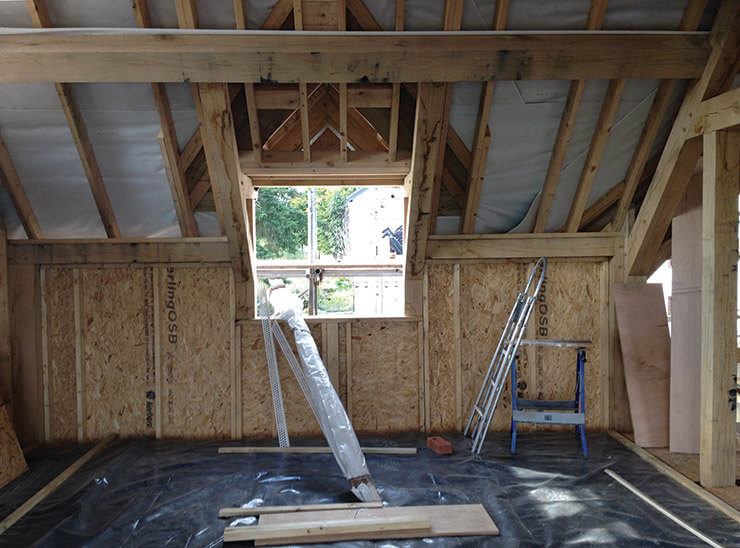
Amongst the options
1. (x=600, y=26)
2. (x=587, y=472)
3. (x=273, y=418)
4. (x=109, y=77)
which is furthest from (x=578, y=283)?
(x=109, y=77)

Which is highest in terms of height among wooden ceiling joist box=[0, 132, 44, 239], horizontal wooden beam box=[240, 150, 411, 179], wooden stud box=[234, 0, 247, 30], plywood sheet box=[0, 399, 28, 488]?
wooden stud box=[234, 0, 247, 30]

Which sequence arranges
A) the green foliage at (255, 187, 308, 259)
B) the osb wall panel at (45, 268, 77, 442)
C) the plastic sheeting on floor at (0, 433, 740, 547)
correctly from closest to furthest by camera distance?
the plastic sheeting on floor at (0, 433, 740, 547) < the osb wall panel at (45, 268, 77, 442) < the green foliage at (255, 187, 308, 259)

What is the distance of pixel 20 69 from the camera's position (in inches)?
109

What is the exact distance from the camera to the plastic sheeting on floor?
267 centimetres

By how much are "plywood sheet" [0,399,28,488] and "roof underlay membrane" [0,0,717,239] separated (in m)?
1.56

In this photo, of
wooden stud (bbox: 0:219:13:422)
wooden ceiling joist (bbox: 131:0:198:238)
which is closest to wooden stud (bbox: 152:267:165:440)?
wooden ceiling joist (bbox: 131:0:198:238)

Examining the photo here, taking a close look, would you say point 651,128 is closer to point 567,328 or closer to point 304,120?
point 567,328

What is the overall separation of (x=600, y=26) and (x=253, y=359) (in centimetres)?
361

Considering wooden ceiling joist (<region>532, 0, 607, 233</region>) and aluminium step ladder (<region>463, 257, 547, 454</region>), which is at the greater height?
wooden ceiling joist (<region>532, 0, 607, 233</region>)

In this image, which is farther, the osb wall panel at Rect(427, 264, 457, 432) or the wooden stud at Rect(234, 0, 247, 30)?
the osb wall panel at Rect(427, 264, 457, 432)

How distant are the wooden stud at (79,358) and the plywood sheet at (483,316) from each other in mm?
3123

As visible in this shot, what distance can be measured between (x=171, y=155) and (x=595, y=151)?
3147 mm

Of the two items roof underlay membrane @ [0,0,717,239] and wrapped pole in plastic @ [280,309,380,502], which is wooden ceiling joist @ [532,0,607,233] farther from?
wrapped pole in plastic @ [280,309,380,502]

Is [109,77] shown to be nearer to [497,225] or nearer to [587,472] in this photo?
[497,225]
